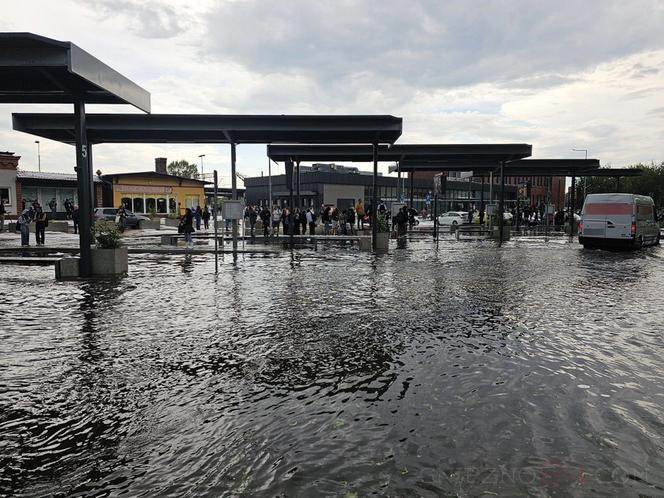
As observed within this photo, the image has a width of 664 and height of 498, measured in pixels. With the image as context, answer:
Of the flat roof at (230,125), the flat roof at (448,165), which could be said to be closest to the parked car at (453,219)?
the flat roof at (448,165)

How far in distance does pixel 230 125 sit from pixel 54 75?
28.8 ft

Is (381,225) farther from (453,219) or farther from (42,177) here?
(42,177)

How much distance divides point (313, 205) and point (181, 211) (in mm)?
21037

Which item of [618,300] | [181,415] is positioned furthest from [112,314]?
[618,300]

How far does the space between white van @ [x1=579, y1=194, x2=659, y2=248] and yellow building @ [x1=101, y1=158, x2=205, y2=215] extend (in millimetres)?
42452

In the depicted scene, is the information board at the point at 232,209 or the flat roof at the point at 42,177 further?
the flat roof at the point at 42,177

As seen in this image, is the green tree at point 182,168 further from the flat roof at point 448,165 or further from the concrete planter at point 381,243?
the concrete planter at point 381,243

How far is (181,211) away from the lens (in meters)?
56.5

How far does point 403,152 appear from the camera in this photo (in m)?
31.0

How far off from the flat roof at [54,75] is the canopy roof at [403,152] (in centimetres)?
1364

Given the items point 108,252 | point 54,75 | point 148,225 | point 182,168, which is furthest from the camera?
point 182,168

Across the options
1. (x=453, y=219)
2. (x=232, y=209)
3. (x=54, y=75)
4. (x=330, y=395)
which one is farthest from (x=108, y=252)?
(x=453, y=219)

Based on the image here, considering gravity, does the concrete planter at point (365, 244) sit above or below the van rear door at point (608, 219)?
below

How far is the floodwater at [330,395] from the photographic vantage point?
3477 millimetres
